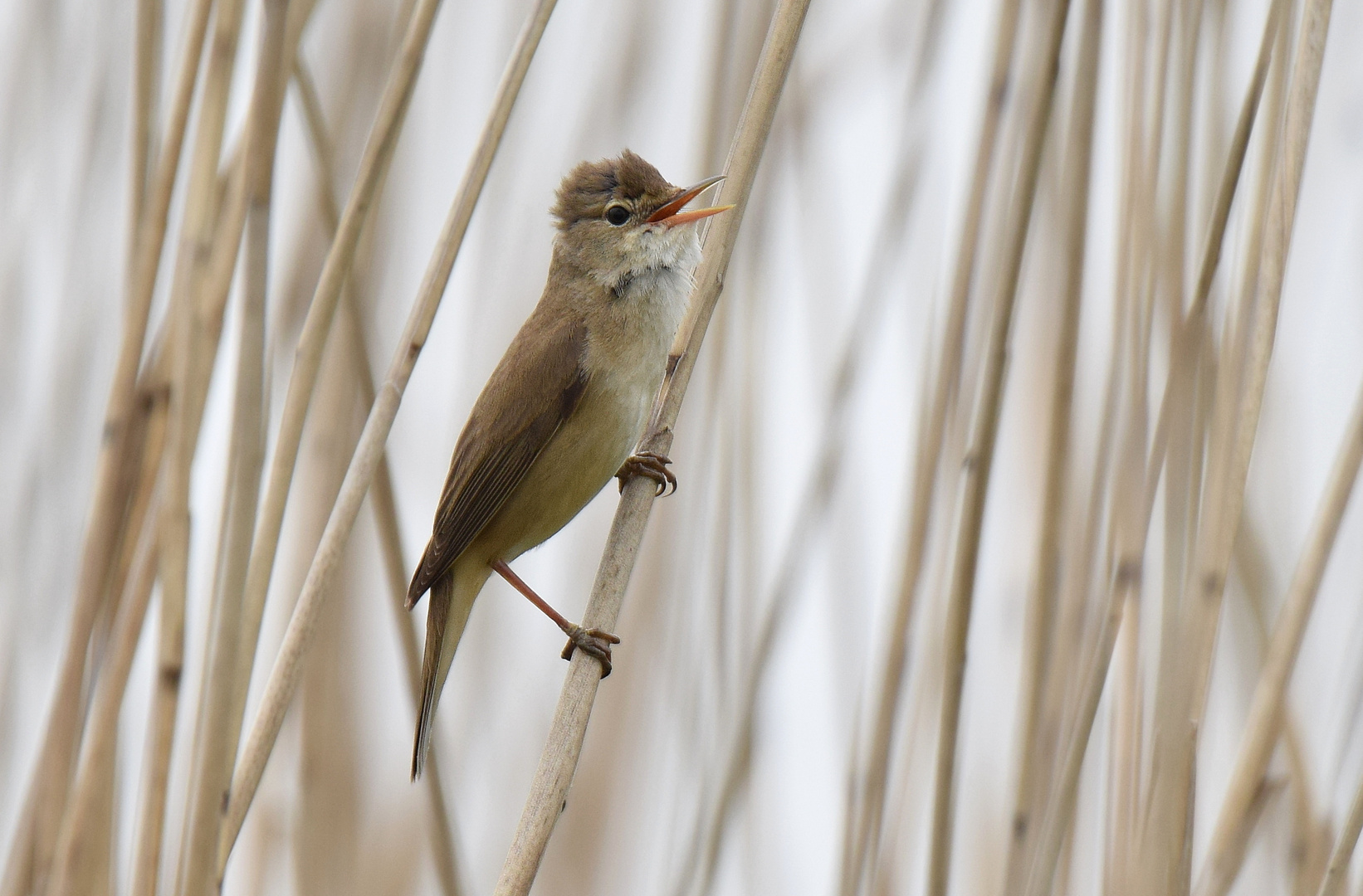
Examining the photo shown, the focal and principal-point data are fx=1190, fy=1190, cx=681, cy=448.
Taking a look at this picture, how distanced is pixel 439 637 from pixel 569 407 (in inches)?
21.0

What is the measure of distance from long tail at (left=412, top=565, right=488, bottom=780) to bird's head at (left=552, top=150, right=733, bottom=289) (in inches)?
28.3

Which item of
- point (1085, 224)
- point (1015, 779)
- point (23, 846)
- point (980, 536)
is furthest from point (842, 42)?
point (23, 846)

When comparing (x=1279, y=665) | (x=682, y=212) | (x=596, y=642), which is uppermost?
(x=682, y=212)

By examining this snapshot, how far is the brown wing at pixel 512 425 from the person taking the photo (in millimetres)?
2404

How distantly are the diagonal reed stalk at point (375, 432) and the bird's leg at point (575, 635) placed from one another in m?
0.40

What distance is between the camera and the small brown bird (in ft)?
7.87

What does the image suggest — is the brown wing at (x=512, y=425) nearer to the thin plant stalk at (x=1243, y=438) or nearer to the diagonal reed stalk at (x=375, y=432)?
the diagonal reed stalk at (x=375, y=432)

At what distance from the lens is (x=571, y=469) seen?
2451mm

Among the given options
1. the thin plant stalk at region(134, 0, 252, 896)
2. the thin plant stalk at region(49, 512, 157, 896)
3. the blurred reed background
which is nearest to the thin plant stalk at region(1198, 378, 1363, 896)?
the blurred reed background

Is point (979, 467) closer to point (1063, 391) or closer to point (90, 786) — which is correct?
point (1063, 391)

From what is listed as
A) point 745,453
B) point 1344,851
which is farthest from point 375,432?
point 1344,851

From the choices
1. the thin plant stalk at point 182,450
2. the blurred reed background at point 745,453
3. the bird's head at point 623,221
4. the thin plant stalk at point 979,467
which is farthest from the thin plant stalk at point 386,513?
the thin plant stalk at point 979,467

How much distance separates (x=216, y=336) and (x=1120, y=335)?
1.49 meters

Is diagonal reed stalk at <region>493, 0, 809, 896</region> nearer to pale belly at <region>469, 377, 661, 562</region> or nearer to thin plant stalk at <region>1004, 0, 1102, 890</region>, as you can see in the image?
pale belly at <region>469, 377, 661, 562</region>
